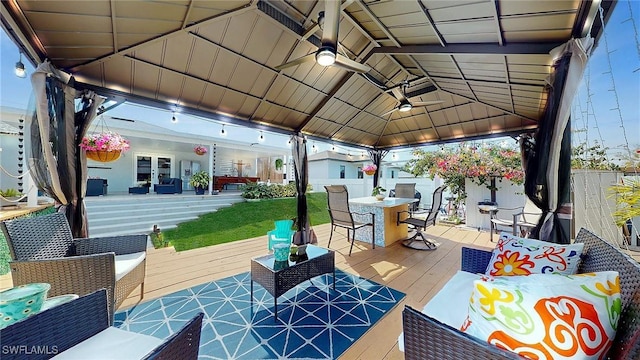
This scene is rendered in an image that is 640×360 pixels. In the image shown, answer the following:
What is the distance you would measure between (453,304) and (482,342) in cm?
83

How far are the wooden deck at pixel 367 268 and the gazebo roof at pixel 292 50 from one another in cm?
237

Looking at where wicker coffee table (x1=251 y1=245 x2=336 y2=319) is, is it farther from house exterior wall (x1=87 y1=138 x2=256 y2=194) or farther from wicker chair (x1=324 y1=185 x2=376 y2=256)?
house exterior wall (x1=87 y1=138 x2=256 y2=194)

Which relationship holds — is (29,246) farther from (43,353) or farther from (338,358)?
(338,358)

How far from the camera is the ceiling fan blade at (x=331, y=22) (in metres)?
1.94

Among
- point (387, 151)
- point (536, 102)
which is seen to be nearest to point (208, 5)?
point (536, 102)

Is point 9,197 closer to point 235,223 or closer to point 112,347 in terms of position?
point 235,223

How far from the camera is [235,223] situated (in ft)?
21.2

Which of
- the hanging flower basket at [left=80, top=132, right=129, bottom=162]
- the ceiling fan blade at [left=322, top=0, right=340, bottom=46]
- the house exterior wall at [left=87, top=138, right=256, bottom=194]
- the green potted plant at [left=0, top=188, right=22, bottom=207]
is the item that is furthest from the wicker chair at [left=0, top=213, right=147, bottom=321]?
the house exterior wall at [left=87, top=138, right=256, bottom=194]

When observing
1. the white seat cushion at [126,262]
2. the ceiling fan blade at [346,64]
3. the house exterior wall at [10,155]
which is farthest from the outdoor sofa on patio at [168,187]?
the ceiling fan blade at [346,64]

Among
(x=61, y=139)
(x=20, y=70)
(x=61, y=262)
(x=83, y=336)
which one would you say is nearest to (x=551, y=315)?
(x=83, y=336)

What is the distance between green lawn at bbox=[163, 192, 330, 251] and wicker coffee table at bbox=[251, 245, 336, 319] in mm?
2726

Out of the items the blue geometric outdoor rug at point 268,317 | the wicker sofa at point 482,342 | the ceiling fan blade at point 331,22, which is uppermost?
the ceiling fan blade at point 331,22

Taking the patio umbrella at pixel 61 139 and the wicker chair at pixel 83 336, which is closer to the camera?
the wicker chair at pixel 83 336

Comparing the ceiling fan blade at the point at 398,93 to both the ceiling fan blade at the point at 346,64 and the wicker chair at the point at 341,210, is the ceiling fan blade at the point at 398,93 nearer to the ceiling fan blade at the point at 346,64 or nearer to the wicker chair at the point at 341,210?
the ceiling fan blade at the point at 346,64
